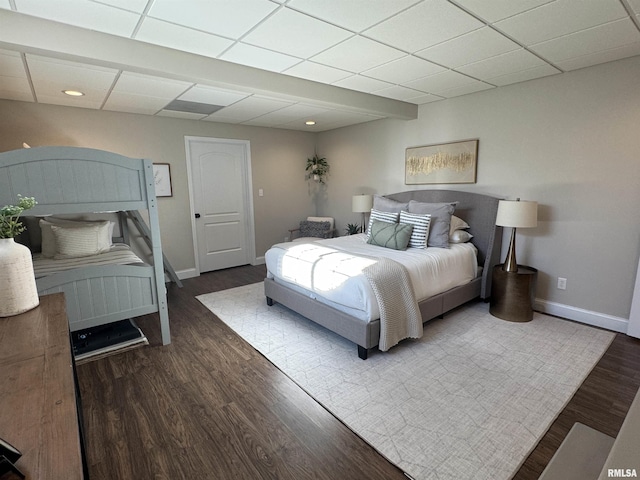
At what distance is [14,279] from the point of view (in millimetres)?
1421

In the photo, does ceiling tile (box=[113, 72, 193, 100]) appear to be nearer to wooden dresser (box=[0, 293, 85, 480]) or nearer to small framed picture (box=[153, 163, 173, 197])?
small framed picture (box=[153, 163, 173, 197])

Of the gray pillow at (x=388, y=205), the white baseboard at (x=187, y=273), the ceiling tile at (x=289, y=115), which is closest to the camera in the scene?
the gray pillow at (x=388, y=205)

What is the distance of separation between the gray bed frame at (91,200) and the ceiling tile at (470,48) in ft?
8.22

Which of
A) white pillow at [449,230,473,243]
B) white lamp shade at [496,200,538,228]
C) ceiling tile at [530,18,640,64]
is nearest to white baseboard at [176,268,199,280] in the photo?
white pillow at [449,230,473,243]

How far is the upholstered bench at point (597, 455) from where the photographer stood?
0.61 meters

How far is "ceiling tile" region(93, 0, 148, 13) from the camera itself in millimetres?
1810

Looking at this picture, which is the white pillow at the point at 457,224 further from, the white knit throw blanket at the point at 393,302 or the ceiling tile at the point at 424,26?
the ceiling tile at the point at 424,26

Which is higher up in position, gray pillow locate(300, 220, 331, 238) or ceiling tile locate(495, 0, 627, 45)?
ceiling tile locate(495, 0, 627, 45)

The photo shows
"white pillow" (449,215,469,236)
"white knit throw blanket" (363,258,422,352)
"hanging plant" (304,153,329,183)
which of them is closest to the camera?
"white knit throw blanket" (363,258,422,352)

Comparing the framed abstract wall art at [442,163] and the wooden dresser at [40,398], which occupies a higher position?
the framed abstract wall art at [442,163]

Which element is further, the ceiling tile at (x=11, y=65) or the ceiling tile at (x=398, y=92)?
the ceiling tile at (x=398, y=92)

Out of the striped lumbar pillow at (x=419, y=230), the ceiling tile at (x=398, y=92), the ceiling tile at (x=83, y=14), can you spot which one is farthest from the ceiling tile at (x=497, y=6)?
the ceiling tile at (x=83, y=14)

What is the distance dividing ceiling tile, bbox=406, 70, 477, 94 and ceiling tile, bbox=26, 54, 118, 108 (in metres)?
2.84

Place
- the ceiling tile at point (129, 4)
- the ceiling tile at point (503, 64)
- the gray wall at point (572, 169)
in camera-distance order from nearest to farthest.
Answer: the ceiling tile at point (129, 4) < the ceiling tile at point (503, 64) < the gray wall at point (572, 169)
